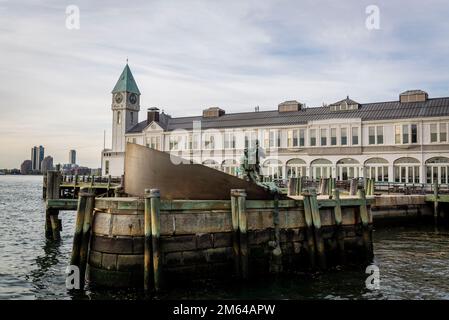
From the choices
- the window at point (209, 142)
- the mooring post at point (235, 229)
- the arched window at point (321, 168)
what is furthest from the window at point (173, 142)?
the mooring post at point (235, 229)

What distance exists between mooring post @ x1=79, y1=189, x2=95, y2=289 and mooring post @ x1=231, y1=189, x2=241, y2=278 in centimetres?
404

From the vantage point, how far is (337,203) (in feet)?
53.0

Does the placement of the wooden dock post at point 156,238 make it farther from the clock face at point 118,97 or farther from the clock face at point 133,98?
the clock face at point 118,97

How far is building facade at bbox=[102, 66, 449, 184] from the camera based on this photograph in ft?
150

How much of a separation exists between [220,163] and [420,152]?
23204mm

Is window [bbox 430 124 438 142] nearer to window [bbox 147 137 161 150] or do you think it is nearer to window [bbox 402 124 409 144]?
window [bbox 402 124 409 144]

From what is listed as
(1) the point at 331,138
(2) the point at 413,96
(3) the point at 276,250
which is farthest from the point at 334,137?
(3) the point at 276,250

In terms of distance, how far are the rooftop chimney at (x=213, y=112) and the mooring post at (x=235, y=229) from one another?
159 feet

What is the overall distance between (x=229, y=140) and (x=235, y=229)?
4383 cm

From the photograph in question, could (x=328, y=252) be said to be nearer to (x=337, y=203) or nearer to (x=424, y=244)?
(x=337, y=203)

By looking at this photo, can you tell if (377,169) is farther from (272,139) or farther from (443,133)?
(272,139)

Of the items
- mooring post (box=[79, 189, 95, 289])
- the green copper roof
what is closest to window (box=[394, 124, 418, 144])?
mooring post (box=[79, 189, 95, 289])

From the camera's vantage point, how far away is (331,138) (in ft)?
166
